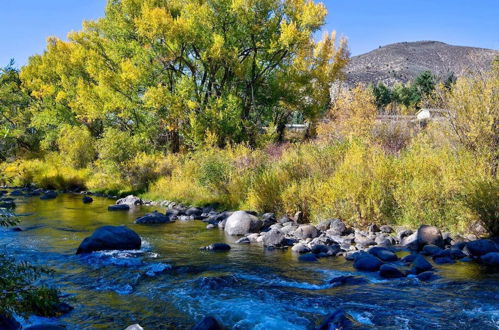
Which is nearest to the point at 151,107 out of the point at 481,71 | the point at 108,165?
the point at 108,165

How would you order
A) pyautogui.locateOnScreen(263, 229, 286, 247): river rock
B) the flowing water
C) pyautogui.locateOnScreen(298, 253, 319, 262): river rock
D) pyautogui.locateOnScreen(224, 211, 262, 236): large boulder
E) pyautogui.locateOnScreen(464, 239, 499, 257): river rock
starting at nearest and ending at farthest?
the flowing water → pyautogui.locateOnScreen(464, 239, 499, 257): river rock → pyautogui.locateOnScreen(298, 253, 319, 262): river rock → pyautogui.locateOnScreen(263, 229, 286, 247): river rock → pyautogui.locateOnScreen(224, 211, 262, 236): large boulder

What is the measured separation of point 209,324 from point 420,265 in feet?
17.1

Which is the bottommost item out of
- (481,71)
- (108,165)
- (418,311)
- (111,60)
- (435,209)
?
(418,311)

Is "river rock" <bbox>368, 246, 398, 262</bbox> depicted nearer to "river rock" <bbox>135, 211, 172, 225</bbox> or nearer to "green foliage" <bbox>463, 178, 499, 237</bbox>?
"green foliage" <bbox>463, 178, 499, 237</bbox>

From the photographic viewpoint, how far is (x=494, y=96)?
1386 centimetres

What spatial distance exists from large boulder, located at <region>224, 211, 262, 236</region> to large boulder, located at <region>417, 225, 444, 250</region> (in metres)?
5.09

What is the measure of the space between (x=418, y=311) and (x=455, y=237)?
5.37m

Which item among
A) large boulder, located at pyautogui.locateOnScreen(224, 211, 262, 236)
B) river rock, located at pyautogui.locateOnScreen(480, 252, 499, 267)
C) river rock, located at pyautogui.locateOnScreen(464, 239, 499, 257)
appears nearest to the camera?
river rock, located at pyautogui.locateOnScreen(480, 252, 499, 267)

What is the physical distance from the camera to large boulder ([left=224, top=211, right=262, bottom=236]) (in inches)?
560

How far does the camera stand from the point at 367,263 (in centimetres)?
970

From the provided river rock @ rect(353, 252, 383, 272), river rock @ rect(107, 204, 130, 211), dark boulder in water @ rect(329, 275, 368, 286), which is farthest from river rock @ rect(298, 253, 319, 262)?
river rock @ rect(107, 204, 130, 211)

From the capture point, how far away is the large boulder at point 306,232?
12875 millimetres

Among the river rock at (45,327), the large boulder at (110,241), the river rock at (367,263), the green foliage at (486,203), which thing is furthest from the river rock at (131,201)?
the river rock at (45,327)

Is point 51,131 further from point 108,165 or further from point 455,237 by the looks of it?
point 455,237
